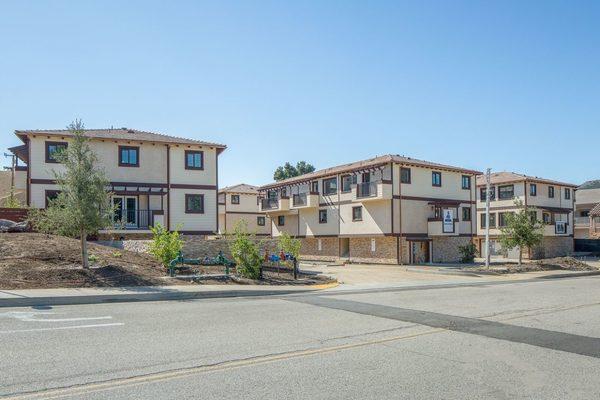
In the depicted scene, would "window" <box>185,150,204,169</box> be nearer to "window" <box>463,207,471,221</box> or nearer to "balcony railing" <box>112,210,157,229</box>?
"balcony railing" <box>112,210,157,229</box>

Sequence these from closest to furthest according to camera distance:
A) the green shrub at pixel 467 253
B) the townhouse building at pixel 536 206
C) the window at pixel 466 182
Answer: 1. the green shrub at pixel 467 253
2. the window at pixel 466 182
3. the townhouse building at pixel 536 206

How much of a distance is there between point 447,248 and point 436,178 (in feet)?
19.5

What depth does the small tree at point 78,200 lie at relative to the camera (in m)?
17.9

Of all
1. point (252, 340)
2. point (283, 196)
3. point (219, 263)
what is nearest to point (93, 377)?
point (252, 340)

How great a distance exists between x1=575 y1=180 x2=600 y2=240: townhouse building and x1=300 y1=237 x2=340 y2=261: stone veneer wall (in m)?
37.8

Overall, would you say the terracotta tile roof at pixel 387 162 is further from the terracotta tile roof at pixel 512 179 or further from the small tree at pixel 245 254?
the small tree at pixel 245 254

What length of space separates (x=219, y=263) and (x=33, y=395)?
62.8ft

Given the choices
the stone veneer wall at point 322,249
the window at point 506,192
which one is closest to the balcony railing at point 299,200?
the stone veneer wall at point 322,249

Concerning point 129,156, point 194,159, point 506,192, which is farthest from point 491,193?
point 129,156

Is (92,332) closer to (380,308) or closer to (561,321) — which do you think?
(380,308)

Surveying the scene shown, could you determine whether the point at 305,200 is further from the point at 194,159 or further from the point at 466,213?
the point at 194,159

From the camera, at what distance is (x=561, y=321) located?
1182 cm

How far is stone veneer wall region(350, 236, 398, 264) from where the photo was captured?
1558 inches

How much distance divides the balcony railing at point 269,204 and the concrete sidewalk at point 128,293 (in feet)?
104
